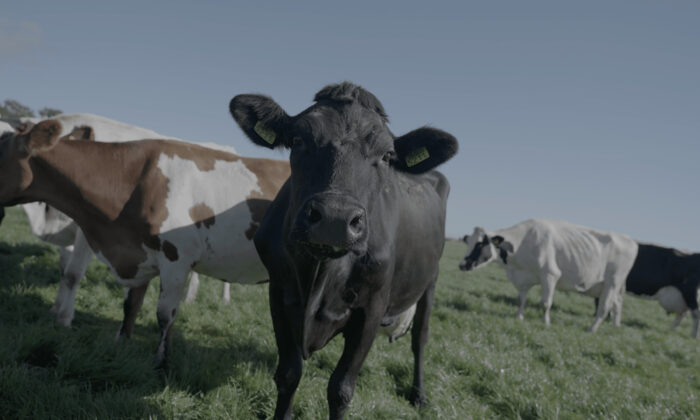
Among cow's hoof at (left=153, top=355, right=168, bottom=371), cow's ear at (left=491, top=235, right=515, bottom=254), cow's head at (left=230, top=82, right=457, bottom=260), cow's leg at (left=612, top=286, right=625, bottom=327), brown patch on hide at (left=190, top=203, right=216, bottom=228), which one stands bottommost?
cow's leg at (left=612, top=286, right=625, bottom=327)

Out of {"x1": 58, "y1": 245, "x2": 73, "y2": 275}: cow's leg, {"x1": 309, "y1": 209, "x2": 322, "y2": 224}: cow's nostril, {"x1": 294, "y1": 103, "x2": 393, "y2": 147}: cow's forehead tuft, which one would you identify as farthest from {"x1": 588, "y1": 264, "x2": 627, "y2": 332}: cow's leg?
{"x1": 58, "y1": 245, "x2": 73, "y2": 275}: cow's leg

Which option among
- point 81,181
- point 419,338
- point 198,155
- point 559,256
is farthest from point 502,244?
point 81,181

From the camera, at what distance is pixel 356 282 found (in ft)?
8.12

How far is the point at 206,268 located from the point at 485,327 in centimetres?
502

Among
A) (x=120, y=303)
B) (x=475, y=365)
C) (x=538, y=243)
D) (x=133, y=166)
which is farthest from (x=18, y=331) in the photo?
(x=538, y=243)

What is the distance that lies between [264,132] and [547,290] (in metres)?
9.43

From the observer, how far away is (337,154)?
2211 mm

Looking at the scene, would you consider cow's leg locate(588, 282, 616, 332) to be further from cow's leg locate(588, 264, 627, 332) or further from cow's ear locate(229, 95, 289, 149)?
cow's ear locate(229, 95, 289, 149)

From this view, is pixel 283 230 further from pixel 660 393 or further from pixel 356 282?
pixel 660 393

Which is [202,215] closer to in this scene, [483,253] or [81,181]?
[81,181]

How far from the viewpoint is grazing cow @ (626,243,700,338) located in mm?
12539

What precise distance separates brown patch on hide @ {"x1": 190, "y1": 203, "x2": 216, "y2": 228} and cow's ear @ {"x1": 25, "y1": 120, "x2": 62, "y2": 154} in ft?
4.55

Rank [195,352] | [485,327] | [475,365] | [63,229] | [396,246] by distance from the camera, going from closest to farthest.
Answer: [396,246] < [195,352] < [475,365] < [63,229] < [485,327]

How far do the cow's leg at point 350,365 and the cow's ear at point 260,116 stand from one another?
1.36m
